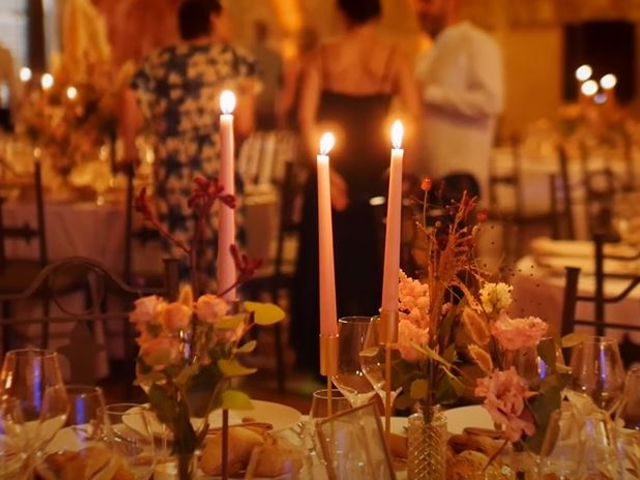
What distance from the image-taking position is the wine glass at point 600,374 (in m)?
1.77

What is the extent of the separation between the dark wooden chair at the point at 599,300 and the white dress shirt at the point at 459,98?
2095mm

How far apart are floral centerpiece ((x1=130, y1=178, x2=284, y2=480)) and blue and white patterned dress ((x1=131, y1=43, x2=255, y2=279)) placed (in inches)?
134

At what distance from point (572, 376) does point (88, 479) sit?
679 mm

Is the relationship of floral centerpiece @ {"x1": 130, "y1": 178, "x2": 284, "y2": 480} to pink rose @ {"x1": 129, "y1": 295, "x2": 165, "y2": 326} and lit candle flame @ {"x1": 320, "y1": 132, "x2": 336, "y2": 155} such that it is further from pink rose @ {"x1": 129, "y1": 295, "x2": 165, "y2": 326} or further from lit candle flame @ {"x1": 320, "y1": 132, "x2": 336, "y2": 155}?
lit candle flame @ {"x1": 320, "y1": 132, "x2": 336, "y2": 155}

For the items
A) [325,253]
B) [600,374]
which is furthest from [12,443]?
[600,374]

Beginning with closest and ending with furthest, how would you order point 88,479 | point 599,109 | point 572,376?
1. point 88,479
2. point 572,376
3. point 599,109

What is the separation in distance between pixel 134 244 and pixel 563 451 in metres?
3.74

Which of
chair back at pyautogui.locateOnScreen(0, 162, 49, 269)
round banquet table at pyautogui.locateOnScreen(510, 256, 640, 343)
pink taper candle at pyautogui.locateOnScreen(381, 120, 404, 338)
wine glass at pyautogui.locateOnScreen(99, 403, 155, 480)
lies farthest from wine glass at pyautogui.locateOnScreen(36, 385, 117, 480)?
chair back at pyautogui.locateOnScreen(0, 162, 49, 269)

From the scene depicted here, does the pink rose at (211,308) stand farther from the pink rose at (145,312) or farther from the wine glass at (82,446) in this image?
the wine glass at (82,446)

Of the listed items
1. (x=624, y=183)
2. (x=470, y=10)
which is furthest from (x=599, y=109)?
(x=470, y=10)

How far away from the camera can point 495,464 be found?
1663 millimetres

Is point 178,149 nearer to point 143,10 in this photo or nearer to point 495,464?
point 495,464

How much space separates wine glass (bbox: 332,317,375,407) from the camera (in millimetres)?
1774

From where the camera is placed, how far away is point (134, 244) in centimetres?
512
